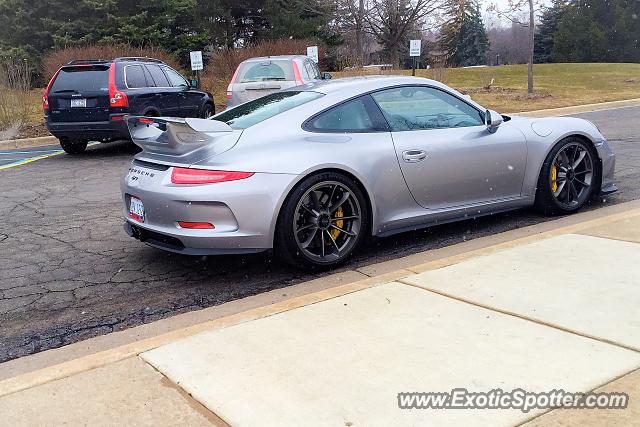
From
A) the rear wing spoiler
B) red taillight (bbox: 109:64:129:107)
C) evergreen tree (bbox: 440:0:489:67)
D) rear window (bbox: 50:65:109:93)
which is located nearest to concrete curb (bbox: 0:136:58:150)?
rear window (bbox: 50:65:109:93)

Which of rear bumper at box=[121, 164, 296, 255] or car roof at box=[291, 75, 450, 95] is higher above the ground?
car roof at box=[291, 75, 450, 95]

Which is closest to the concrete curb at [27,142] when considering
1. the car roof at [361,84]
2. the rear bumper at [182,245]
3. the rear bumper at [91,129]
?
the rear bumper at [91,129]

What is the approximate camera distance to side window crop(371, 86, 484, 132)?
5309 millimetres

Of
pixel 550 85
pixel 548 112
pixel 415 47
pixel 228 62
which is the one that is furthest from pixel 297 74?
pixel 550 85

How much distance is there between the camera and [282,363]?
3.13 meters

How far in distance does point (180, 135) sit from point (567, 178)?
3.66 m

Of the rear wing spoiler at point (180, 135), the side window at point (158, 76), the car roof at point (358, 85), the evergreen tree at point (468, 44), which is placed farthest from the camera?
the evergreen tree at point (468, 44)

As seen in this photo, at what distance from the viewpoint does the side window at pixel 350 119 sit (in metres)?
4.97

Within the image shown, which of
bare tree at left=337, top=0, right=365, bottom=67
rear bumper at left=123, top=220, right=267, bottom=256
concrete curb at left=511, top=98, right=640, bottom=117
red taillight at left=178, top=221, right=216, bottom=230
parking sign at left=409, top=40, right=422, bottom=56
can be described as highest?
bare tree at left=337, top=0, right=365, bottom=67

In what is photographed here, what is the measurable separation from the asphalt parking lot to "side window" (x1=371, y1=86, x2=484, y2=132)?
1.03 meters

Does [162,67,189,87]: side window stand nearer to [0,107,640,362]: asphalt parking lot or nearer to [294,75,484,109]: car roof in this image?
[0,107,640,362]: asphalt parking lot

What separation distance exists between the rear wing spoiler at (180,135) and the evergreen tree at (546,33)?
203 ft

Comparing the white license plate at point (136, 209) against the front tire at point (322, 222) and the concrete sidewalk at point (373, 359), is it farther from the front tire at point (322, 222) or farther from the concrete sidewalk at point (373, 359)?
the concrete sidewalk at point (373, 359)

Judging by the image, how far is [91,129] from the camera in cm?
1128
